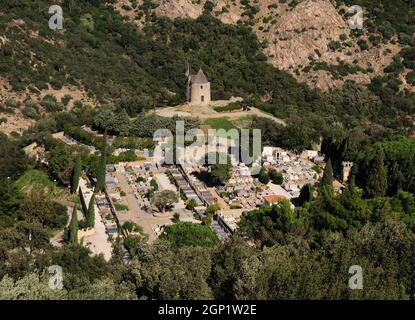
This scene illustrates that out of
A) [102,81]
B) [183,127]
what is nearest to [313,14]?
[102,81]

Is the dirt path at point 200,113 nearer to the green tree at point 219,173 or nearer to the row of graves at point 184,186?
the row of graves at point 184,186

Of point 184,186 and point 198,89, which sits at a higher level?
point 198,89

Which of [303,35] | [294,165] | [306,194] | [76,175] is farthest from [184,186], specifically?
[303,35]

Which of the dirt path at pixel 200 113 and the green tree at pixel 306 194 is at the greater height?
the dirt path at pixel 200 113

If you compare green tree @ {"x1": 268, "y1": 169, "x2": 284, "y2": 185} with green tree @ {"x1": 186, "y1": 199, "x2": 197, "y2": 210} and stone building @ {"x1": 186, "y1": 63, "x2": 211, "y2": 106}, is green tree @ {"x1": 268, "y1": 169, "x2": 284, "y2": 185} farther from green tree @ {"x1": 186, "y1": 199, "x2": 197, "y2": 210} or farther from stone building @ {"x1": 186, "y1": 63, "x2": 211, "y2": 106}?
stone building @ {"x1": 186, "y1": 63, "x2": 211, "y2": 106}

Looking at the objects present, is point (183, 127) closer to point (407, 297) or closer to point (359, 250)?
point (359, 250)

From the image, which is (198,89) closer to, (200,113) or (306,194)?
(200,113)

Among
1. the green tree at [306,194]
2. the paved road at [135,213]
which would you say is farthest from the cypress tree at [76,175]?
the green tree at [306,194]

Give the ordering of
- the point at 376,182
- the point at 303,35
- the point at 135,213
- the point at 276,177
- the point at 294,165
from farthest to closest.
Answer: the point at 303,35
the point at 294,165
the point at 276,177
the point at 376,182
the point at 135,213
